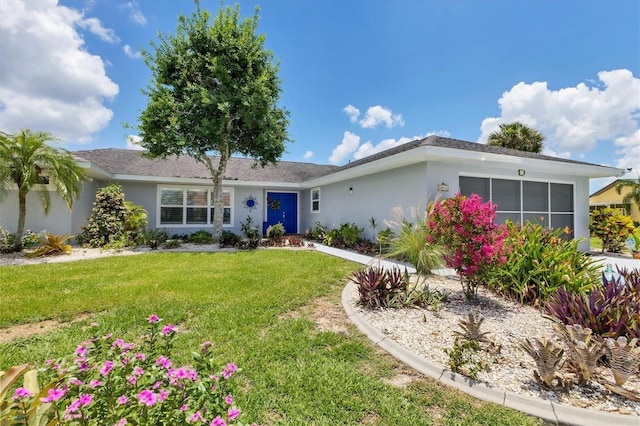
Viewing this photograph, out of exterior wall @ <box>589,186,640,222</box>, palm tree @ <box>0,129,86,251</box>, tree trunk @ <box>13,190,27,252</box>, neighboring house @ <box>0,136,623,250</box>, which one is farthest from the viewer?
exterior wall @ <box>589,186,640,222</box>

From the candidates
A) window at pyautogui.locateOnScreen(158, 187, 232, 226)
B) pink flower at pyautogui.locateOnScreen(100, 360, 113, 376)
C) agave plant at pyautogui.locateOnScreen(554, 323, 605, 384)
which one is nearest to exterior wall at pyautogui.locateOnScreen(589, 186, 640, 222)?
agave plant at pyautogui.locateOnScreen(554, 323, 605, 384)

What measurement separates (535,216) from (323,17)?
1061 cm

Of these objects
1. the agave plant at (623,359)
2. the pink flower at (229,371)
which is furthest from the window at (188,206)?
the agave plant at (623,359)

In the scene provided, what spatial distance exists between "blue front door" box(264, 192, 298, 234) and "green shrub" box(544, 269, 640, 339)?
1350 cm

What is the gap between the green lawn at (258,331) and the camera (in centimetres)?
231

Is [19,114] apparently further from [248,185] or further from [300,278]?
[300,278]

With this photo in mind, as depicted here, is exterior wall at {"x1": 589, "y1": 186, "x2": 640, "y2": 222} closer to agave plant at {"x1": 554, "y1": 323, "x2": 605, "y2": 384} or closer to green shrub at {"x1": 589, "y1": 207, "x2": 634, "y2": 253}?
green shrub at {"x1": 589, "y1": 207, "x2": 634, "y2": 253}

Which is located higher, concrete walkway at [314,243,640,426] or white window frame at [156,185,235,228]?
white window frame at [156,185,235,228]

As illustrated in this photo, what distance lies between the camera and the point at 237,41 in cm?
1081

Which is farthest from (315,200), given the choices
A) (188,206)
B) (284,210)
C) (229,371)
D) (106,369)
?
(106,369)

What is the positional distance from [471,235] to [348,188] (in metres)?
8.26

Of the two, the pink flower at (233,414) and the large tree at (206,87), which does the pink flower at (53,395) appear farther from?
the large tree at (206,87)

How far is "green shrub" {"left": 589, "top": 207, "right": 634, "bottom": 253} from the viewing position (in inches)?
411

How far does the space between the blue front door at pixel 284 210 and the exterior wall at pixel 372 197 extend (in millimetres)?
1352
